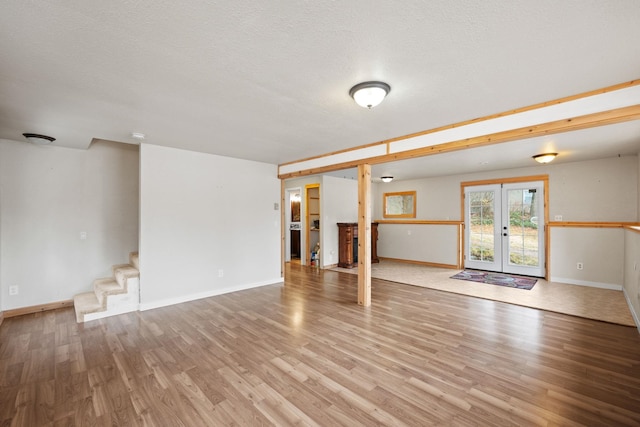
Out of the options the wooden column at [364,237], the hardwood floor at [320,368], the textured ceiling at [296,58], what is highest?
the textured ceiling at [296,58]

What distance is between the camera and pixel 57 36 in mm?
1624

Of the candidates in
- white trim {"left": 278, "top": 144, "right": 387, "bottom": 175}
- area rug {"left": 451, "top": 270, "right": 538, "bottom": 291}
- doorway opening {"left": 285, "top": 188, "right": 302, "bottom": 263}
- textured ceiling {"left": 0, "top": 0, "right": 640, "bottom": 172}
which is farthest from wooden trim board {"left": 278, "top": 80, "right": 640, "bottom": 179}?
area rug {"left": 451, "top": 270, "right": 538, "bottom": 291}

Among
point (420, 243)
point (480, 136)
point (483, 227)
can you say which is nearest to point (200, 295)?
point (480, 136)

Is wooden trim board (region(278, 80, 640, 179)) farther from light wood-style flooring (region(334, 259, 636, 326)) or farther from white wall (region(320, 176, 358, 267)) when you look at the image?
light wood-style flooring (region(334, 259, 636, 326))

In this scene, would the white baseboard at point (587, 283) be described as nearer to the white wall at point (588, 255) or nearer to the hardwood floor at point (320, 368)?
the white wall at point (588, 255)

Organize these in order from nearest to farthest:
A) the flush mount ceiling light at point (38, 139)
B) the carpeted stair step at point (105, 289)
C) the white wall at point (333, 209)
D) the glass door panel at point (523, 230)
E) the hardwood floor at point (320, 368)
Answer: the hardwood floor at point (320, 368) → the flush mount ceiling light at point (38, 139) → the carpeted stair step at point (105, 289) → the glass door panel at point (523, 230) → the white wall at point (333, 209)

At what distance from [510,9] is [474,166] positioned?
5125mm

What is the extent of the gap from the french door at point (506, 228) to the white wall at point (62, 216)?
7.37 meters

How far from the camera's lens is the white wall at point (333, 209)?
7073 millimetres

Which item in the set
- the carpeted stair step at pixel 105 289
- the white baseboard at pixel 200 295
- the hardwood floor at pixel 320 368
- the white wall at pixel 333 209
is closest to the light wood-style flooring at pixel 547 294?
the hardwood floor at pixel 320 368

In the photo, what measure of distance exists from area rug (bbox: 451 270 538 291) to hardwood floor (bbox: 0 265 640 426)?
1686 mm

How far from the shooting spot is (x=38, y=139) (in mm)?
3584

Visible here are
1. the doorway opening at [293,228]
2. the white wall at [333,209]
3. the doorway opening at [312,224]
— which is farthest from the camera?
the doorway opening at [293,228]

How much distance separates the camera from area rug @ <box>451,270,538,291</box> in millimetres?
5312
